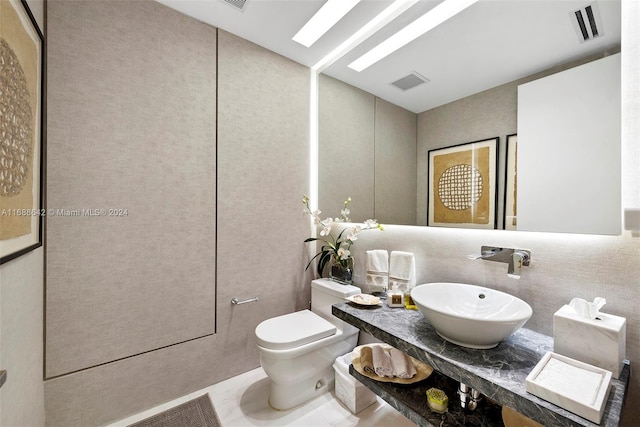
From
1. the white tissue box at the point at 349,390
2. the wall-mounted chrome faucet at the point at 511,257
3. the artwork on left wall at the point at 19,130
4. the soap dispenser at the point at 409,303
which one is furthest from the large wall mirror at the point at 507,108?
the artwork on left wall at the point at 19,130

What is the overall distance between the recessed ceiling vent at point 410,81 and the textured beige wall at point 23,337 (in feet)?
6.37

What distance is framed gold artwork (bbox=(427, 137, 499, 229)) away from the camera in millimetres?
1397

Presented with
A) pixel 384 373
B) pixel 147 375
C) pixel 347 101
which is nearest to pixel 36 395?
pixel 147 375

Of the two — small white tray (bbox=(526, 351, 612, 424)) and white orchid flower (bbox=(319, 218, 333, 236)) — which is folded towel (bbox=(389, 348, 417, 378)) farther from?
white orchid flower (bbox=(319, 218, 333, 236))

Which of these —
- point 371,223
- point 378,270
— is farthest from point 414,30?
point 378,270

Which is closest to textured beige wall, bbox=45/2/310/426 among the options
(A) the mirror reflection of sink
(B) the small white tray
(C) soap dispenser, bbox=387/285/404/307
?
(C) soap dispenser, bbox=387/285/404/307

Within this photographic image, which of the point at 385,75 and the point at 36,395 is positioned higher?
the point at 385,75

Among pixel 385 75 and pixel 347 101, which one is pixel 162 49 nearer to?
pixel 347 101

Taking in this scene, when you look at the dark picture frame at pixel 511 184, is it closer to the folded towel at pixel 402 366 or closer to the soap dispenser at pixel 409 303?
the soap dispenser at pixel 409 303

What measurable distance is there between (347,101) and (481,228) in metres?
1.45

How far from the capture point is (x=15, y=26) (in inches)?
35.3

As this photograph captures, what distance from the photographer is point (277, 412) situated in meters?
1.60

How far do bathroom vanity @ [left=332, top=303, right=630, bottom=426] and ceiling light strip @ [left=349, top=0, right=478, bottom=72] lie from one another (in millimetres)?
1712

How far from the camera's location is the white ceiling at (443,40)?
117 cm
